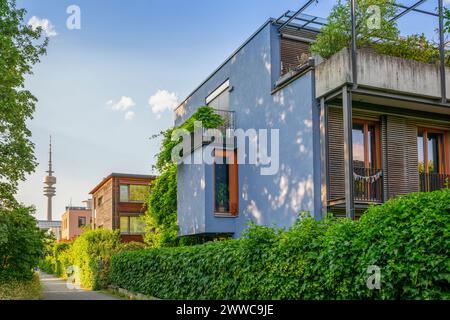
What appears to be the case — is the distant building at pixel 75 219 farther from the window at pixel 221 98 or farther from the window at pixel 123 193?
the window at pixel 221 98

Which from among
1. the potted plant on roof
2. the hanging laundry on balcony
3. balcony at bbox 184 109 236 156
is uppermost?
balcony at bbox 184 109 236 156

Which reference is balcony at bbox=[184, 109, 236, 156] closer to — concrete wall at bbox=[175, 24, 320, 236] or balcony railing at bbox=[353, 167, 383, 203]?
concrete wall at bbox=[175, 24, 320, 236]

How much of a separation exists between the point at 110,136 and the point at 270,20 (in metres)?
6.52

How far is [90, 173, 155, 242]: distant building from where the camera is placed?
1542 inches

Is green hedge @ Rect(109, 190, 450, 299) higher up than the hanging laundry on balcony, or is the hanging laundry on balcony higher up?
the hanging laundry on balcony

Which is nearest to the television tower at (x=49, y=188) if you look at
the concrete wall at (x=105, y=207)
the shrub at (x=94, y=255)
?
the concrete wall at (x=105, y=207)

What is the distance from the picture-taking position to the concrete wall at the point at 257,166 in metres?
14.8

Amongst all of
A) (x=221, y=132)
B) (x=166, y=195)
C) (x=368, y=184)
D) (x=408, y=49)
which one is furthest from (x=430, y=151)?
(x=166, y=195)

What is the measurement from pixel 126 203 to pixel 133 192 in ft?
3.45

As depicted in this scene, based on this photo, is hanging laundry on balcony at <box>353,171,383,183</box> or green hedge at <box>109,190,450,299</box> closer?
green hedge at <box>109,190,450,299</box>

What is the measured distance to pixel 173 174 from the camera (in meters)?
22.6

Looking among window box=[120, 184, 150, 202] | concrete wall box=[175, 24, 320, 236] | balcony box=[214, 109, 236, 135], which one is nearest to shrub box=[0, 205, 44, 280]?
concrete wall box=[175, 24, 320, 236]

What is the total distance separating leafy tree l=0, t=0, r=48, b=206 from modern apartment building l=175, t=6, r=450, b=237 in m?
5.89

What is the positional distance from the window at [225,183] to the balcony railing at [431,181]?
6.23 metres
